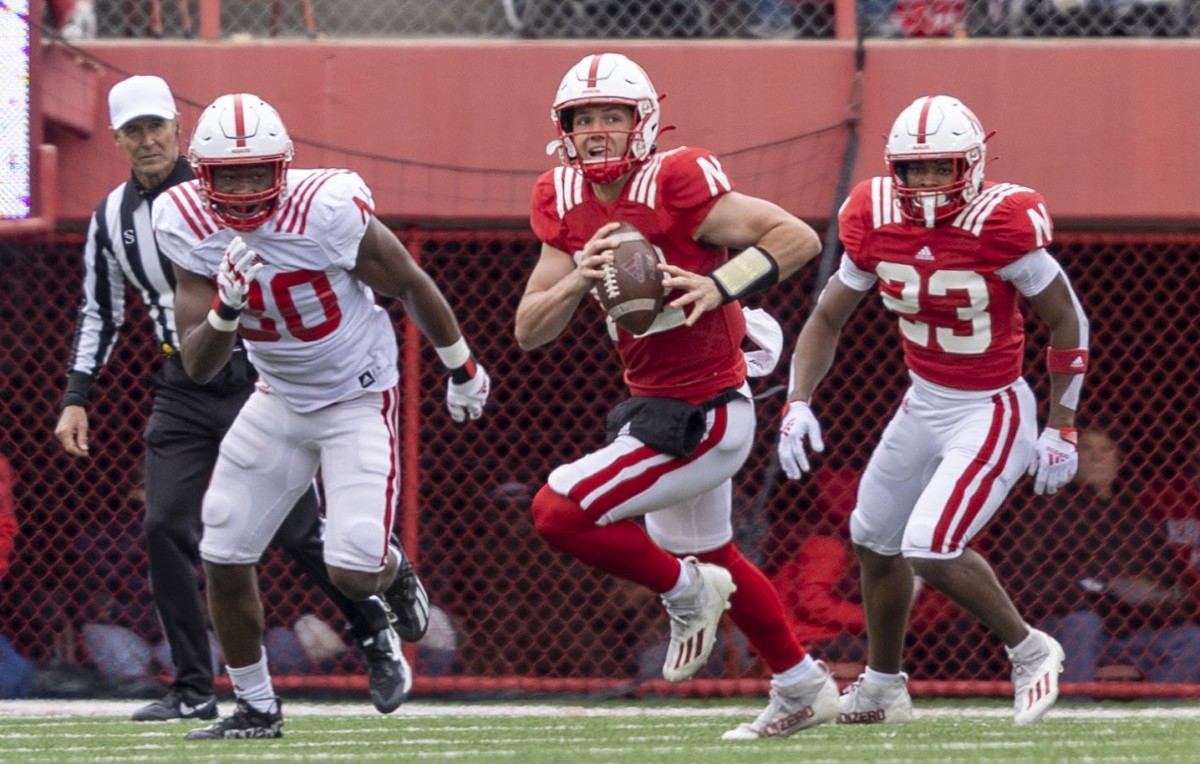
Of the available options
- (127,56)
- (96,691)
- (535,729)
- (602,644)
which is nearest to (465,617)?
(602,644)

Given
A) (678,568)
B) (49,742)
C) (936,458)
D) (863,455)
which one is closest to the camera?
(678,568)

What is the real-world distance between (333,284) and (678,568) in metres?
1.16

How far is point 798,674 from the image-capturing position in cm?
493

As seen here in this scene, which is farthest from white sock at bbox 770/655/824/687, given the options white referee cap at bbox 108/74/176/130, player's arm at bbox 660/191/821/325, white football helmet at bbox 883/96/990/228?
white referee cap at bbox 108/74/176/130

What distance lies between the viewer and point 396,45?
7117 millimetres

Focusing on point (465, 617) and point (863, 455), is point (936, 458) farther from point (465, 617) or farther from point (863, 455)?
point (465, 617)

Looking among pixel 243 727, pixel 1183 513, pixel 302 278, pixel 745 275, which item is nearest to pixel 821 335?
pixel 745 275

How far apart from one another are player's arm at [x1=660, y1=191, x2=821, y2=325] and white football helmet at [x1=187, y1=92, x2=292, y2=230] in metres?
1.01

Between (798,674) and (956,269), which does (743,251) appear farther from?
(798,674)

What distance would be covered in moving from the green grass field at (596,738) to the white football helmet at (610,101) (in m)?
1.40

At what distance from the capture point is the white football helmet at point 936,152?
5145 millimetres

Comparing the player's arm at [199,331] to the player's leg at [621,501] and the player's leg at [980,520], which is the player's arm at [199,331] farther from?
the player's leg at [980,520]

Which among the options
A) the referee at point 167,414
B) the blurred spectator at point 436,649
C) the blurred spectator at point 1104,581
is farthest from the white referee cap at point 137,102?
the blurred spectator at point 1104,581

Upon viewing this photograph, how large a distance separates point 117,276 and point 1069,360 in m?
2.90
